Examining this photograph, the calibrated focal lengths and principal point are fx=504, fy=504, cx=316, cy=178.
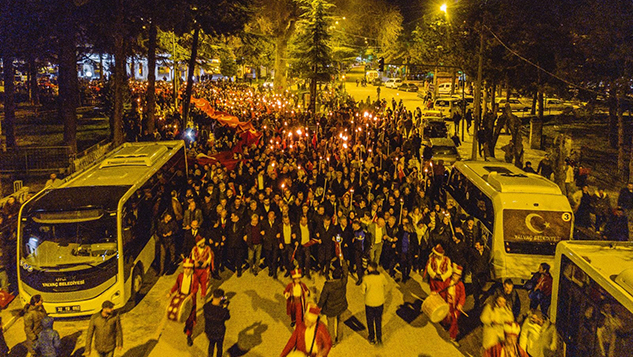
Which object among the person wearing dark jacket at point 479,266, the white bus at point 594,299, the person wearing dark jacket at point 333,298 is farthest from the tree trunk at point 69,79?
the white bus at point 594,299

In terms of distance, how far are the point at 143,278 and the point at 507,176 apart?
8502mm

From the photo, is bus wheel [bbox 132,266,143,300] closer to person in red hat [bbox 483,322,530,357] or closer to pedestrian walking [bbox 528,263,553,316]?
person in red hat [bbox 483,322,530,357]

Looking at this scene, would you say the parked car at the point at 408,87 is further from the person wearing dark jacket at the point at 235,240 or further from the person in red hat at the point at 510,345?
the person in red hat at the point at 510,345

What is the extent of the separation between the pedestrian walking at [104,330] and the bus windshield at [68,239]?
2100 millimetres

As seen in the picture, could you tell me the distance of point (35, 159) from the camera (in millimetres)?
20984

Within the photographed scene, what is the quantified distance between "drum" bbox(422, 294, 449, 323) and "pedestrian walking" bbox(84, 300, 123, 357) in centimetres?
511

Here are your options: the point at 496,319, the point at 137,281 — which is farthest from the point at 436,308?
the point at 137,281

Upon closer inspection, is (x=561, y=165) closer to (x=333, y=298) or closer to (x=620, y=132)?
(x=620, y=132)

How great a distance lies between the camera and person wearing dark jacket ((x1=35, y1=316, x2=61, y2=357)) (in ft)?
24.5

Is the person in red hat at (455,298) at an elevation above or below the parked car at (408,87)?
below

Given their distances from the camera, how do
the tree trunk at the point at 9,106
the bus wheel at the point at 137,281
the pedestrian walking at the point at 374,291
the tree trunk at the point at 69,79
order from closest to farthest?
the pedestrian walking at the point at 374,291, the bus wheel at the point at 137,281, the tree trunk at the point at 69,79, the tree trunk at the point at 9,106

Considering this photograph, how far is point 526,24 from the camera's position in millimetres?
26141

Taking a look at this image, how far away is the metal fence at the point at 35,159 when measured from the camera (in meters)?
20.8

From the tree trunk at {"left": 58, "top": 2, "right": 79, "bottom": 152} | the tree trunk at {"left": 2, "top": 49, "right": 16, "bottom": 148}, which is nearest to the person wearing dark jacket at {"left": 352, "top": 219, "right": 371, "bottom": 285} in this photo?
the tree trunk at {"left": 58, "top": 2, "right": 79, "bottom": 152}
